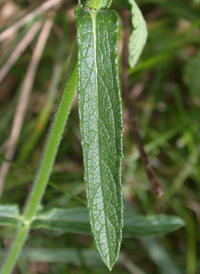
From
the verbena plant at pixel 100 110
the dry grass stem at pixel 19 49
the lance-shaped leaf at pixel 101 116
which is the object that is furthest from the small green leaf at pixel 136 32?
the dry grass stem at pixel 19 49

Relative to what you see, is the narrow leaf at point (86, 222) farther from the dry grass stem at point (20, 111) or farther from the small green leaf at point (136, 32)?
the dry grass stem at point (20, 111)

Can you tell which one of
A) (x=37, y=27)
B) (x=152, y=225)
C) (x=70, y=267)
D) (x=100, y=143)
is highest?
(x=37, y=27)

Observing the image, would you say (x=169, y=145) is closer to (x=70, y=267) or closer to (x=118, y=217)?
(x=70, y=267)

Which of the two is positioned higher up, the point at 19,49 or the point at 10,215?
the point at 19,49

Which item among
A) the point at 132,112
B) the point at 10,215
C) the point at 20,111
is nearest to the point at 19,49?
the point at 20,111

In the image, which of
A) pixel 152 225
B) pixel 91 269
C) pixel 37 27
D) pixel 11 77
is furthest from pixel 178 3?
pixel 91 269

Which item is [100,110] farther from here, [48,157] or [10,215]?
[10,215]
